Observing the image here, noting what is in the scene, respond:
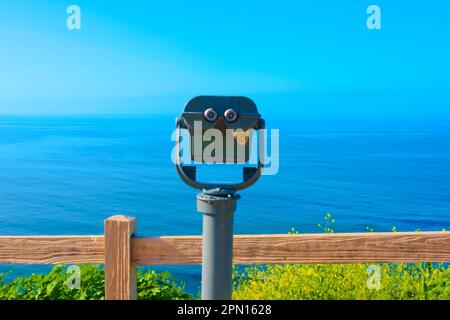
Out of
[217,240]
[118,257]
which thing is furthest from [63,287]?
[217,240]

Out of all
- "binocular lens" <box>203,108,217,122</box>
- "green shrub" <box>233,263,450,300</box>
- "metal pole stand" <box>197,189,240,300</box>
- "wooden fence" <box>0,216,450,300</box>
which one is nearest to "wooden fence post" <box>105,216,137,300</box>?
"wooden fence" <box>0,216,450,300</box>

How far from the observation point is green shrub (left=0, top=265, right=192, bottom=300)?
3.18m

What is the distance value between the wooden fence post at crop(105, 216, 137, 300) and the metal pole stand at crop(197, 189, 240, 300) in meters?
0.45

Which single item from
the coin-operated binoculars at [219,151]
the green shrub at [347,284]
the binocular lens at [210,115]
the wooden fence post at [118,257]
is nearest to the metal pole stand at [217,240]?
the coin-operated binoculars at [219,151]

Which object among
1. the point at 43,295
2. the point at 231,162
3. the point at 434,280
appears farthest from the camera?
the point at 434,280

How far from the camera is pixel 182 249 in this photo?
2471mm

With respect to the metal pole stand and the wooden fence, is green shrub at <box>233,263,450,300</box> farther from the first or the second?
the metal pole stand

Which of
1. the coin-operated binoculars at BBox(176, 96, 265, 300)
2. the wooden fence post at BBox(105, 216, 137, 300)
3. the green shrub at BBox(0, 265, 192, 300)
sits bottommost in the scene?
the green shrub at BBox(0, 265, 192, 300)

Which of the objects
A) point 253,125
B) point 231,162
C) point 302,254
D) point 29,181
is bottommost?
point 302,254

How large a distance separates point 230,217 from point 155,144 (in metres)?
39.4

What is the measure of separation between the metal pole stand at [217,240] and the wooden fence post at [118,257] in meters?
0.45

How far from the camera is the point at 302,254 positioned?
98.9 inches
